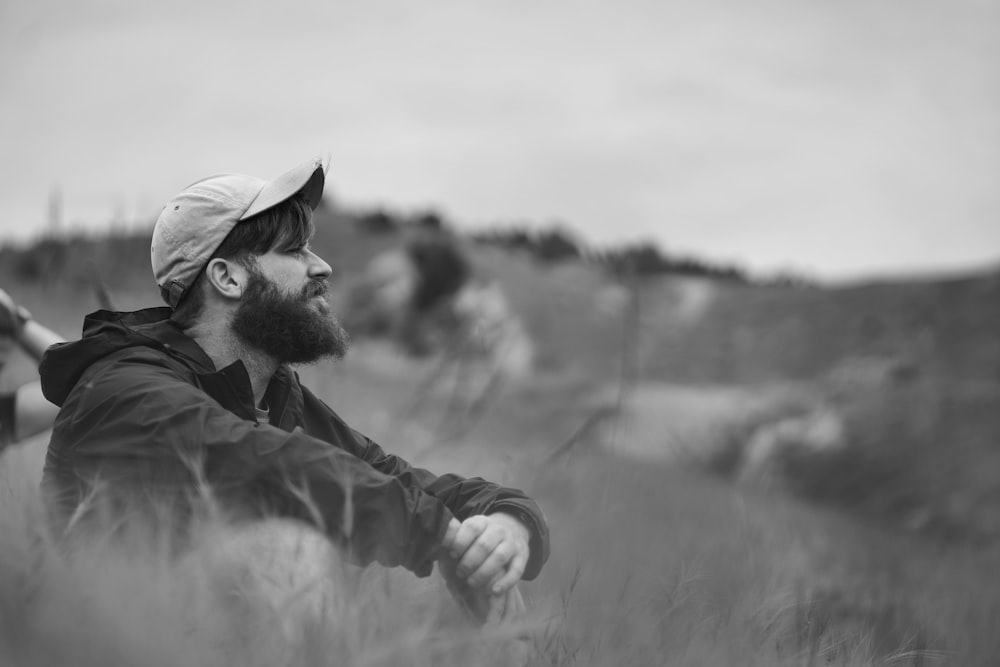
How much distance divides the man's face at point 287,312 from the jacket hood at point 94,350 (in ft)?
0.37

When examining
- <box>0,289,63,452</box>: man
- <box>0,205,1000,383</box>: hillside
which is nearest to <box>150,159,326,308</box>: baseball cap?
<box>0,289,63,452</box>: man

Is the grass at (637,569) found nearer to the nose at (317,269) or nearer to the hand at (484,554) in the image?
the hand at (484,554)

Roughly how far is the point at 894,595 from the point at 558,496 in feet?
5.72

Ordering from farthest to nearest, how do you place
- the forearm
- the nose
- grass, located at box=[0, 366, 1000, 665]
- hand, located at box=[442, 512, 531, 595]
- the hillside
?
the hillside, the forearm, the nose, hand, located at box=[442, 512, 531, 595], grass, located at box=[0, 366, 1000, 665]

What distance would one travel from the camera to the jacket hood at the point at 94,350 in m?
1.72

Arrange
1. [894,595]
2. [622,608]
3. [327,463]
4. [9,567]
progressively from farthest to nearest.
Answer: [894,595], [622,608], [327,463], [9,567]

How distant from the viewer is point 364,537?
1587 mm

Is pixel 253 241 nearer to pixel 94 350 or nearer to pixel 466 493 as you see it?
pixel 94 350

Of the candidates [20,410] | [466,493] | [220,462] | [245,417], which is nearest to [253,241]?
[245,417]

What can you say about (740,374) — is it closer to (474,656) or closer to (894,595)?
(894,595)

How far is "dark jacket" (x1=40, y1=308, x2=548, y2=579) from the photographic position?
5.02 ft

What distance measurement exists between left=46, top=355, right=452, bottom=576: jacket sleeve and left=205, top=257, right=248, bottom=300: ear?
0.33m

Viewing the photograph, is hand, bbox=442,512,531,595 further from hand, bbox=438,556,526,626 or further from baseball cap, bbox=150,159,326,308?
baseball cap, bbox=150,159,326,308

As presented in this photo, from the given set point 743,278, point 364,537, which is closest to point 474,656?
point 364,537
